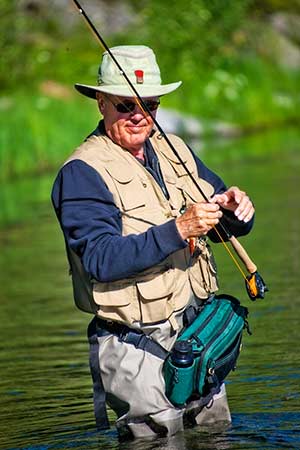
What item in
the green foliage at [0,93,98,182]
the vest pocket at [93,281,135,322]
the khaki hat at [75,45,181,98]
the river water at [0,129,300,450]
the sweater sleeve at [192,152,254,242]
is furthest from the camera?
the green foliage at [0,93,98,182]

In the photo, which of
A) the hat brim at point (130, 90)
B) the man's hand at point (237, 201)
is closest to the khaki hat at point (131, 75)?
the hat brim at point (130, 90)

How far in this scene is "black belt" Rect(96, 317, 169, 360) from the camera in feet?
17.8

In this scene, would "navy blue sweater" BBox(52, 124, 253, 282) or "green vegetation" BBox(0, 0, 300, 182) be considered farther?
"green vegetation" BBox(0, 0, 300, 182)

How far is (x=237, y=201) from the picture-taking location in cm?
549

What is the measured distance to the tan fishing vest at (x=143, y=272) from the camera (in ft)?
17.4

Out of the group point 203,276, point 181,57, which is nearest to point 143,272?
point 203,276

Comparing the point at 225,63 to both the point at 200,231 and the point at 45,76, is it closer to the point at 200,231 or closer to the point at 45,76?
the point at 45,76

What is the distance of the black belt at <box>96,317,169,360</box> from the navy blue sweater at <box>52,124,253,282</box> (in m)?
0.31

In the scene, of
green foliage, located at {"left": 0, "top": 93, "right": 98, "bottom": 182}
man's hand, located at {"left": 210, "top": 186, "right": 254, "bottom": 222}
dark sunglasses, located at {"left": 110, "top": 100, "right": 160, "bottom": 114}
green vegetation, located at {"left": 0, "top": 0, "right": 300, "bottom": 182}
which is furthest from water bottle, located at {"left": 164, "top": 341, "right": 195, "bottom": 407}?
green vegetation, located at {"left": 0, "top": 0, "right": 300, "bottom": 182}

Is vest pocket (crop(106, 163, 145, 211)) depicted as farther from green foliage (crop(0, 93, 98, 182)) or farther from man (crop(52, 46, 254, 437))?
green foliage (crop(0, 93, 98, 182))

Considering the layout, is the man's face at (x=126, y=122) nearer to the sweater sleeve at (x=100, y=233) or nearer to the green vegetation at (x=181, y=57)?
the sweater sleeve at (x=100, y=233)

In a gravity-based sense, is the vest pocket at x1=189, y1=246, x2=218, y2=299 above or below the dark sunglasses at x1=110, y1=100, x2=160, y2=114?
below

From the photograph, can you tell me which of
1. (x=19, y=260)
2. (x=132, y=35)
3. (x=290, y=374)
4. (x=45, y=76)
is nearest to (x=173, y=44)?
(x=132, y=35)

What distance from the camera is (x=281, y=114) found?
29.3m
